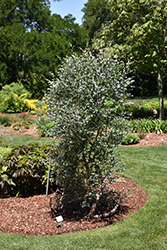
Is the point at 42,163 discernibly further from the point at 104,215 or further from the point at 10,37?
the point at 10,37

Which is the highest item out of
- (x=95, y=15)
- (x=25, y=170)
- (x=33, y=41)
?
(x=95, y=15)

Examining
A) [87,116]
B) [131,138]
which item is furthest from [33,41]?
[87,116]

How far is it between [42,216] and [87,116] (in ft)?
5.80

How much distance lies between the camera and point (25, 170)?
4355 mm

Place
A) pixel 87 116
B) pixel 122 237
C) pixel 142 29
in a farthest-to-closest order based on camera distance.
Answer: pixel 142 29 → pixel 87 116 → pixel 122 237

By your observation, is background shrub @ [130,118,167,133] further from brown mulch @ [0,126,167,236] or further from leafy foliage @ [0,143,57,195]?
leafy foliage @ [0,143,57,195]

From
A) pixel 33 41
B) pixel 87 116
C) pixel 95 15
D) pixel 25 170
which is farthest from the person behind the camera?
pixel 95 15

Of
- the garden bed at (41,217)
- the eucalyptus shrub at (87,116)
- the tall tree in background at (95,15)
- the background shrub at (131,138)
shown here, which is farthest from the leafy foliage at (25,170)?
the tall tree in background at (95,15)

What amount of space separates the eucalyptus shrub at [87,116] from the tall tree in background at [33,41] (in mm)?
16778

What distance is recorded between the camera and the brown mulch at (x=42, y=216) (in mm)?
3508

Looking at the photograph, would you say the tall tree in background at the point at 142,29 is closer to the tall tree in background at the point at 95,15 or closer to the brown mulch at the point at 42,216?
the brown mulch at the point at 42,216

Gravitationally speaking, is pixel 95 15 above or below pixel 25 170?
above

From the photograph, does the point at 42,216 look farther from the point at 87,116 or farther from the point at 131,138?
the point at 131,138

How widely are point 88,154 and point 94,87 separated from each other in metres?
1.08
